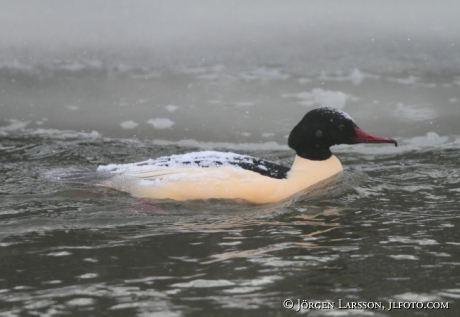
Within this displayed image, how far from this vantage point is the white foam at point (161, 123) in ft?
22.1

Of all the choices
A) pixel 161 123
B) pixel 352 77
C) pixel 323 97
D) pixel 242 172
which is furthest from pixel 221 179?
pixel 352 77

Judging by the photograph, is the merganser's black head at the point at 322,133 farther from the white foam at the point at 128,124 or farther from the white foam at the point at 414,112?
the white foam at the point at 128,124

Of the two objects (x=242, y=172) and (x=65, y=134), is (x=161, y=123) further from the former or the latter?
(x=242, y=172)

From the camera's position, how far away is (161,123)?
6.77 m

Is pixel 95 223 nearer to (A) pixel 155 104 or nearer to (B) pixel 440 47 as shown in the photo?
(A) pixel 155 104

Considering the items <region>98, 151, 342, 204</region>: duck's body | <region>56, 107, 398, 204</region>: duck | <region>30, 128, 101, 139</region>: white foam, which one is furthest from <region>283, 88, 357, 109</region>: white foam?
<region>30, 128, 101, 139</region>: white foam

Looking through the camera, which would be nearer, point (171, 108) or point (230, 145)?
point (230, 145)

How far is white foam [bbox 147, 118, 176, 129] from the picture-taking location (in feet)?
22.1

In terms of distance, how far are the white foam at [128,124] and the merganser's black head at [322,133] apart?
2.19m

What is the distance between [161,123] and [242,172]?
86.3 inches

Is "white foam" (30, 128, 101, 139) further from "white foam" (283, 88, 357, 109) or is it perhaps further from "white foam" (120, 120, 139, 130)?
"white foam" (283, 88, 357, 109)

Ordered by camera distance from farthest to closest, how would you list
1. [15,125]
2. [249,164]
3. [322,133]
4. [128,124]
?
[15,125] < [128,124] < [322,133] < [249,164]

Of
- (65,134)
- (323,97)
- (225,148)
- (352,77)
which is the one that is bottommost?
(225,148)

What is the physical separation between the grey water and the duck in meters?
0.11
